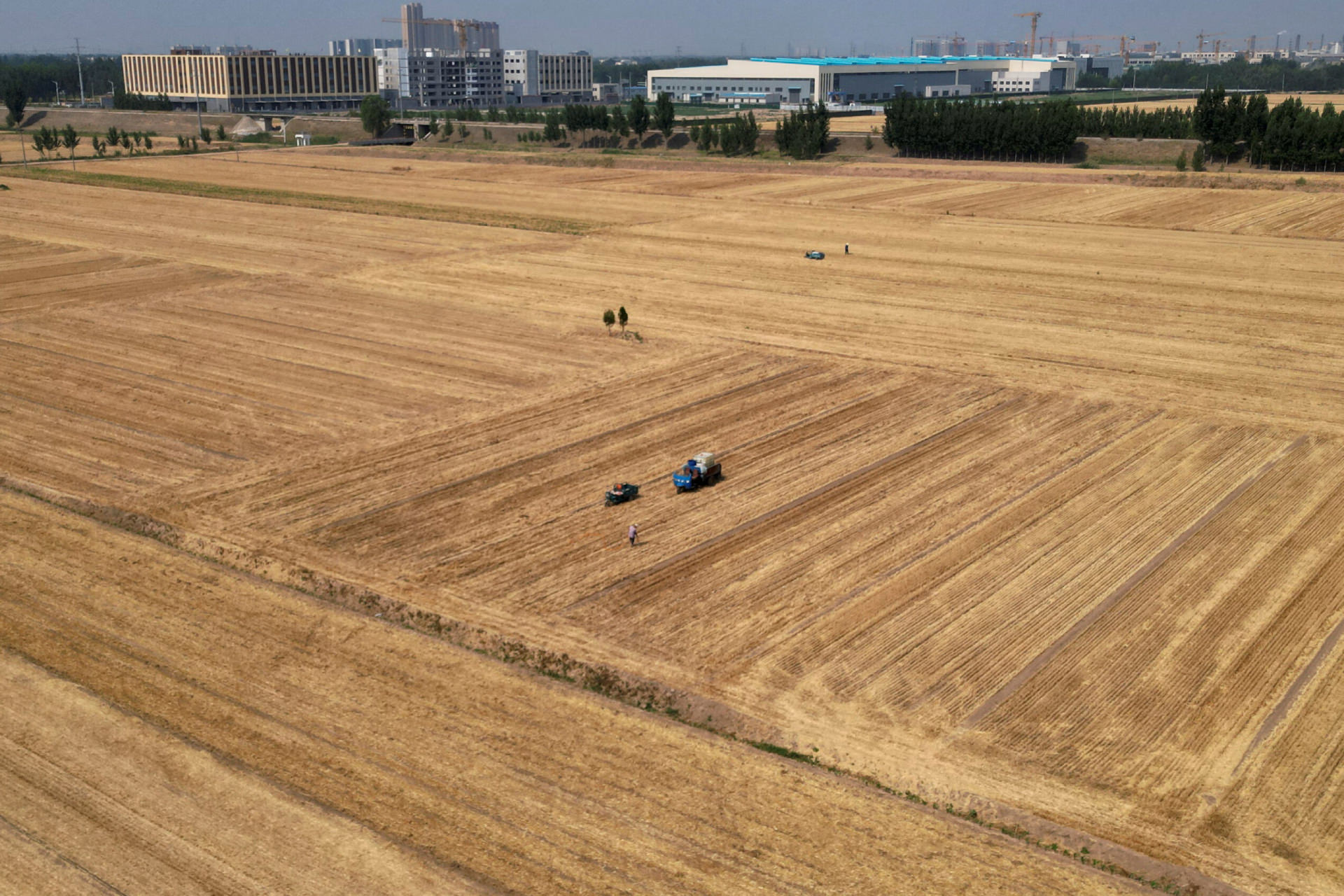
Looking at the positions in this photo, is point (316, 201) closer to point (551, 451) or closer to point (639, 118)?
point (639, 118)

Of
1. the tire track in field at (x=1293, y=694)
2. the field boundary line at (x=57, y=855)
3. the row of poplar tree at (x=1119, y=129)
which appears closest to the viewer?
the field boundary line at (x=57, y=855)

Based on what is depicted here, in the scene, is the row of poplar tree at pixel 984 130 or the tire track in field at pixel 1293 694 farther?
the row of poplar tree at pixel 984 130

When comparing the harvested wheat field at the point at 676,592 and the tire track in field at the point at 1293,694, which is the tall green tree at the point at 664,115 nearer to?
the harvested wheat field at the point at 676,592

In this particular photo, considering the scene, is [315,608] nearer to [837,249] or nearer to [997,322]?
[997,322]

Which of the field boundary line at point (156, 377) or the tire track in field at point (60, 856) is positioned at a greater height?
the field boundary line at point (156, 377)

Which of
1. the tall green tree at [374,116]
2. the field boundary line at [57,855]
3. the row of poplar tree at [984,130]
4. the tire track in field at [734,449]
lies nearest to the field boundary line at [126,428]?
the tire track in field at [734,449]

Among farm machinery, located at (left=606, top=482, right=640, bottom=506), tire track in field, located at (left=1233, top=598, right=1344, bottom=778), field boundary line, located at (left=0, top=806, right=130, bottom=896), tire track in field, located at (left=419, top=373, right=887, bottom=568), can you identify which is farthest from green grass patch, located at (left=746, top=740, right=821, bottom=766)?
farm machinery, located at (left=606, top=482, right=640, bottom=506)

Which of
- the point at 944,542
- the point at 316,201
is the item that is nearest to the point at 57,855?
the point at 944,542
